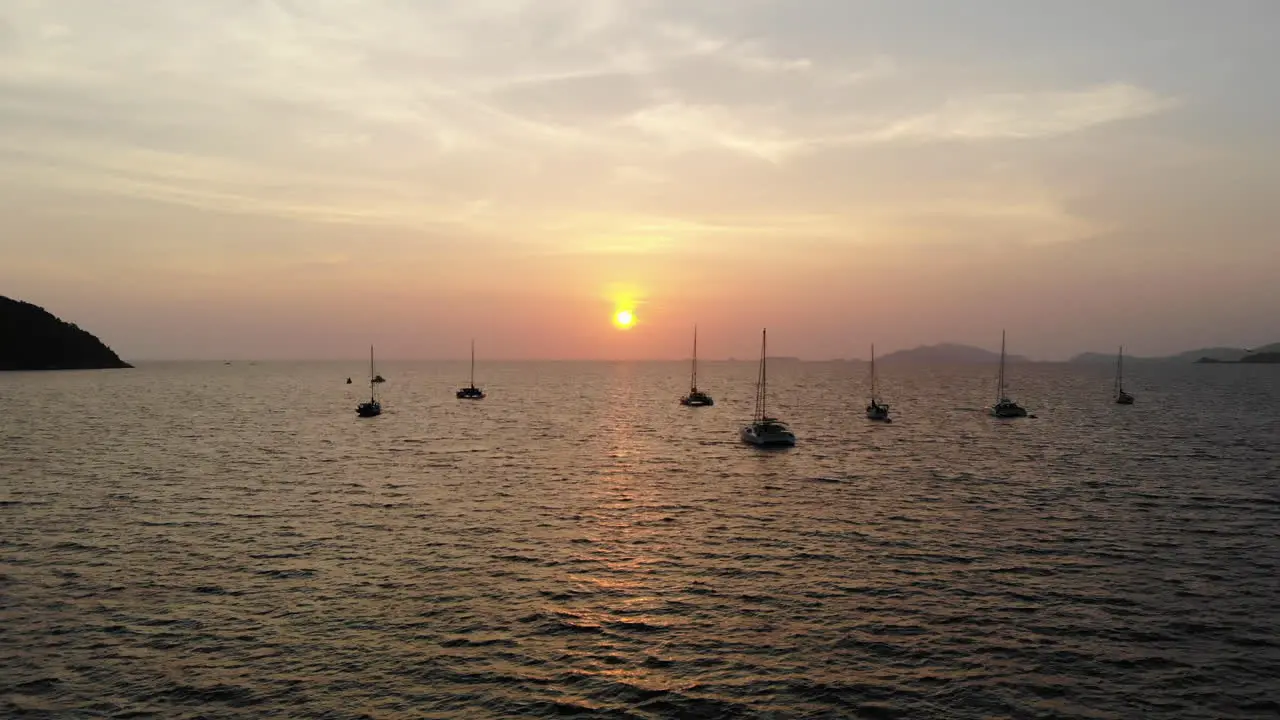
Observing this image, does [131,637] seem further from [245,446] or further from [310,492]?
[245,446]

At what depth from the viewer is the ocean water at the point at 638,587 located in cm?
2598

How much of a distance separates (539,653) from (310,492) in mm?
41018

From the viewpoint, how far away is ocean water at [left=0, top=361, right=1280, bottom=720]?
2598cm

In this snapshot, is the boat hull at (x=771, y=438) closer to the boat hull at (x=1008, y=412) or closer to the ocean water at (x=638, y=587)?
the ocean water at (x=638, y=587)

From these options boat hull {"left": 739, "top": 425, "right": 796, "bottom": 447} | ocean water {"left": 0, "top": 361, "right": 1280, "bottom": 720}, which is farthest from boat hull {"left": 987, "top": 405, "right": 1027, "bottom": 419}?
boat hull {"left": 739, "top": 425, "right": 796, "bottom": 447}

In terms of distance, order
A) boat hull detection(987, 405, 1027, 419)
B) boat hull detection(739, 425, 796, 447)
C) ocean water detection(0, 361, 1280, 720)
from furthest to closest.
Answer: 1. boat hull detection(987, 405, 1027, 419)
2. boat hull detection(739, 425, 796, 447)
3. ocean water detection(0, 361, 1280, 720)

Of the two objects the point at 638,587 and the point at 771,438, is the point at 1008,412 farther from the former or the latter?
the point at 638,587

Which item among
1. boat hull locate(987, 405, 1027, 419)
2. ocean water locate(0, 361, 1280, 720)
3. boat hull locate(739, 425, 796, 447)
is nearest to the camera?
ocean water locate(0, 361, 1280, 720)

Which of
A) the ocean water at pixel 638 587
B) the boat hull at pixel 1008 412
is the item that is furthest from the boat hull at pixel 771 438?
the boat hull at pixel 1008 412

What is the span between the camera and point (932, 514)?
55312 millimetres

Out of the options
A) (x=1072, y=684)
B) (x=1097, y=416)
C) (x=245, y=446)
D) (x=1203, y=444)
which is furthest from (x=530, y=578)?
(x=1097, y=416)

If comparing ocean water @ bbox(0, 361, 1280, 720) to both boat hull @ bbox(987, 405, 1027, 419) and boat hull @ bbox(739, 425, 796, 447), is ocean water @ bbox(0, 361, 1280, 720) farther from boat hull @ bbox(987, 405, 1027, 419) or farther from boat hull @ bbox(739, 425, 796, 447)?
boat hull @ bbox(987, 405, 1027, 419)

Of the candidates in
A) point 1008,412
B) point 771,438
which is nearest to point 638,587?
point 771,438

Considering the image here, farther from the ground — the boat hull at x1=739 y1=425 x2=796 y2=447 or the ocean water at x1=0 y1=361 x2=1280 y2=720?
the boat hull at x1=739 y1=425 x2=796 y2=447
